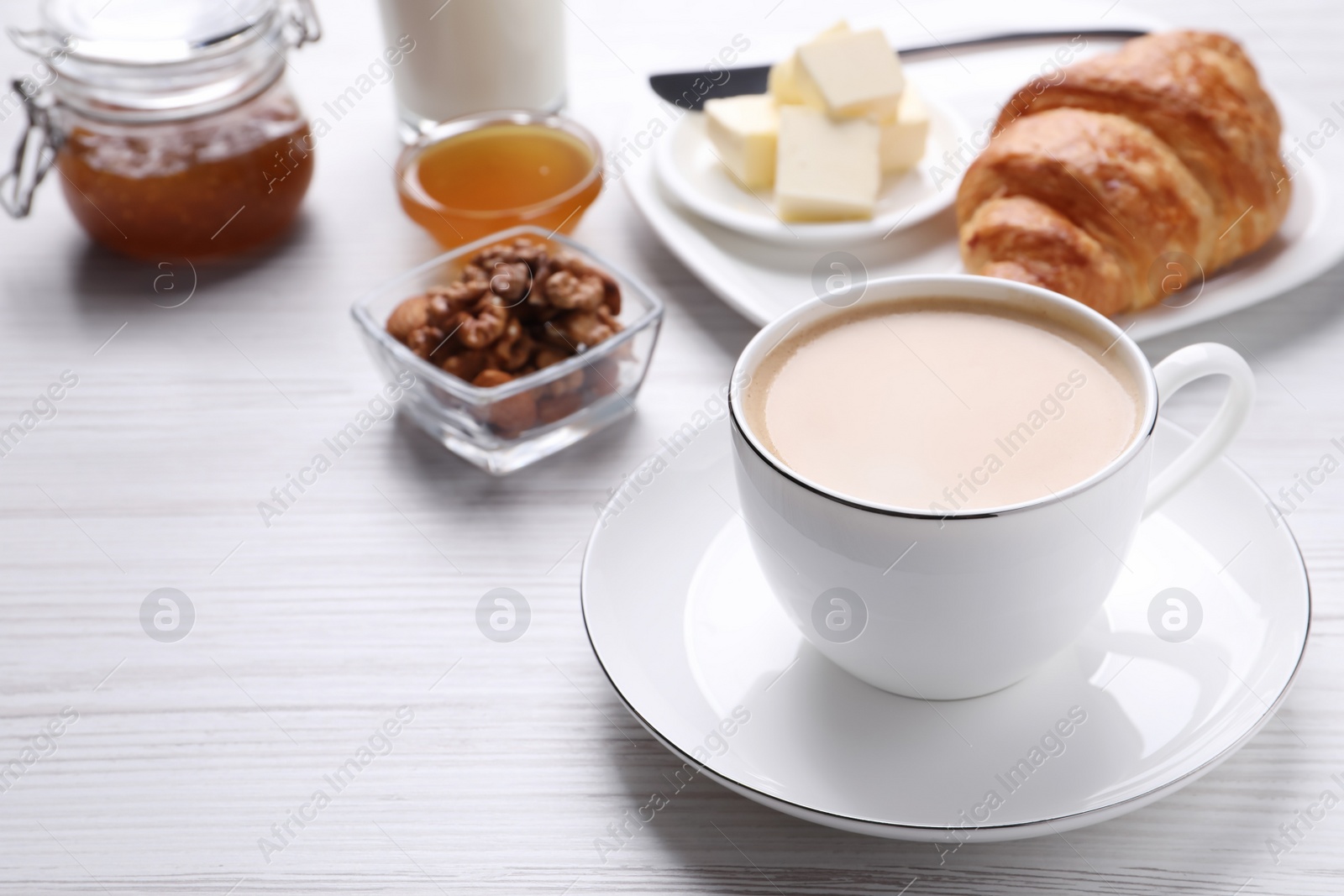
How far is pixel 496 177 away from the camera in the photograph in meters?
1.40

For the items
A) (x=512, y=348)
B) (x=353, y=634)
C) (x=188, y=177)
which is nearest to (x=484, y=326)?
(x=512, y=348)

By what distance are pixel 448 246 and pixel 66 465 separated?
0.47 m

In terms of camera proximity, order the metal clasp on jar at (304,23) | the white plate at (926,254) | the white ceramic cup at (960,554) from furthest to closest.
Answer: the metal clasp on jar at (304,23) < the white plate at (926,254) < the white ceramic cup at (960,554)

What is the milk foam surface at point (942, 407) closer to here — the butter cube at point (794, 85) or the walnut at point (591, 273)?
the walnut at point (591, 273)

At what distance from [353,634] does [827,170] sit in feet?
2.39

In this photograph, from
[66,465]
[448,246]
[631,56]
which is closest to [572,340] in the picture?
[448,246]

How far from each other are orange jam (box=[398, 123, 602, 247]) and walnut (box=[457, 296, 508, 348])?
0.24 meters

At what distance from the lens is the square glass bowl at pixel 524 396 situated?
106cm

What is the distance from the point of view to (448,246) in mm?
1387

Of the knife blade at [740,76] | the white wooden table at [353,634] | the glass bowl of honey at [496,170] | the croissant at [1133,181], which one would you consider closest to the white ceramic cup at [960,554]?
the white wooden table at [353,634]

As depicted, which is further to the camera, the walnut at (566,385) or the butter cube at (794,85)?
the butter cube at (794,85)

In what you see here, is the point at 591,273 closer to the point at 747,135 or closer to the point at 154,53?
the point at 747,135

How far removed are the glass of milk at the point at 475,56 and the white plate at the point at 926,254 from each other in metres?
0.20

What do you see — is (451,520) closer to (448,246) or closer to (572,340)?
(572,340)
